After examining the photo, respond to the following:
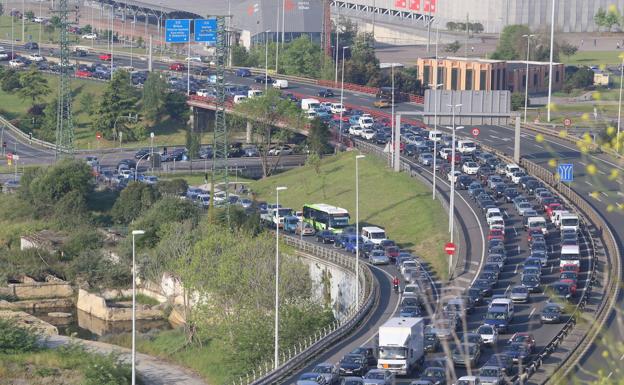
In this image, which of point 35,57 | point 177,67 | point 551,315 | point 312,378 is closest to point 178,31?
point 177,67

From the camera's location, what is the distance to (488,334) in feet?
147

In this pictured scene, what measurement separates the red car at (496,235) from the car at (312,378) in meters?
26.2

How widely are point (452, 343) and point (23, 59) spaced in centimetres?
10145

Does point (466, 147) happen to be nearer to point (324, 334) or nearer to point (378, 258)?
point (378, 258)

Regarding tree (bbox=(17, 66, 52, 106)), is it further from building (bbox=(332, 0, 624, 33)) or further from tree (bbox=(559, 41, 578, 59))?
tree (bbox=(559, 41, 578, 59))

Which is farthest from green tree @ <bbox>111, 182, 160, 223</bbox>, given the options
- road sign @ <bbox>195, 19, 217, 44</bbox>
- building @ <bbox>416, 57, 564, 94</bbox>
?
building @ <bbox>416, 57, 564, 94</bbox>

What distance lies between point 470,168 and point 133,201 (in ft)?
67.7

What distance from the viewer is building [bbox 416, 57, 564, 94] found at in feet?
377

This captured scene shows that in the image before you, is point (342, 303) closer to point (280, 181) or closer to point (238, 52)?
point (280, 181)

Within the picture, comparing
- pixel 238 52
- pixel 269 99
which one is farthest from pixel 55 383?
pixel 238 52

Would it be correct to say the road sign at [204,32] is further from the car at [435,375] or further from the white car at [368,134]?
the car at [435,375]

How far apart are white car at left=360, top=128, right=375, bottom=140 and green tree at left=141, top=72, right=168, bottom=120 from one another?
21.9m

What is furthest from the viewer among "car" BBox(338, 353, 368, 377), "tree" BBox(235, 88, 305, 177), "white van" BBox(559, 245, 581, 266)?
"tree" BBox(235, 88, 305, 177)

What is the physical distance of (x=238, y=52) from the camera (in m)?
141
